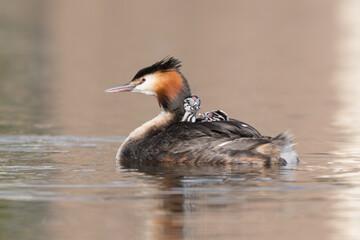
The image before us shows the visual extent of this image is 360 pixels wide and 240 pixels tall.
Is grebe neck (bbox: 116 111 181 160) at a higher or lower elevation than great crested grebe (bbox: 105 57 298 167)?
higher

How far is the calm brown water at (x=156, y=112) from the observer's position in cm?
834

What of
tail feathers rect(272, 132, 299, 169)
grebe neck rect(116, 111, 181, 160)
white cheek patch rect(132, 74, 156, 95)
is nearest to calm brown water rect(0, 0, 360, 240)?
tail feathers rect(272, 132, 299, 169)

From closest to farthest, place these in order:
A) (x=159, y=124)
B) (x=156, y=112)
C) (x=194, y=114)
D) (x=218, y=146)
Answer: (x=218, y=146)
(x=194, y=114)
(x=159, y=124)
(x=156, y=112)

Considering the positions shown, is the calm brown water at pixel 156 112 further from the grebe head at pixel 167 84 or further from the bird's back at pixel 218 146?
the grebe head at pixel 167 84

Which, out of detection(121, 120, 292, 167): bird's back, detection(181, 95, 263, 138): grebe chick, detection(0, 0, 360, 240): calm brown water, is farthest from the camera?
detection(181, 95, 263, 138): grebe chick

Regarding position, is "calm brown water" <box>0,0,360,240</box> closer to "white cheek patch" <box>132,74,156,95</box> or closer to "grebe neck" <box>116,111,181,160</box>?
"grebe neck" <box>116,111,181,160</box>

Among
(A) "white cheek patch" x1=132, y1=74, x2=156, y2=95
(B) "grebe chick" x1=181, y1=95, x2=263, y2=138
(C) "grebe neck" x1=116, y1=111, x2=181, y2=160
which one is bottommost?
(C) "grebe neck" x1=116, y1=111, x2=181, y2=160

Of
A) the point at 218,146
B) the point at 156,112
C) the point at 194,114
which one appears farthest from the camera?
the point at 156,112

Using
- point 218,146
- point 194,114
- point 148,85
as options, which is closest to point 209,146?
point 218,146

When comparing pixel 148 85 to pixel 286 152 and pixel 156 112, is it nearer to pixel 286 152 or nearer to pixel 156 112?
pixel 286 152

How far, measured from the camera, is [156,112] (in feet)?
61.4

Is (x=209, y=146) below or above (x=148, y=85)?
below

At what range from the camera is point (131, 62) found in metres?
29.3

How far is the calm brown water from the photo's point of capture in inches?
328
